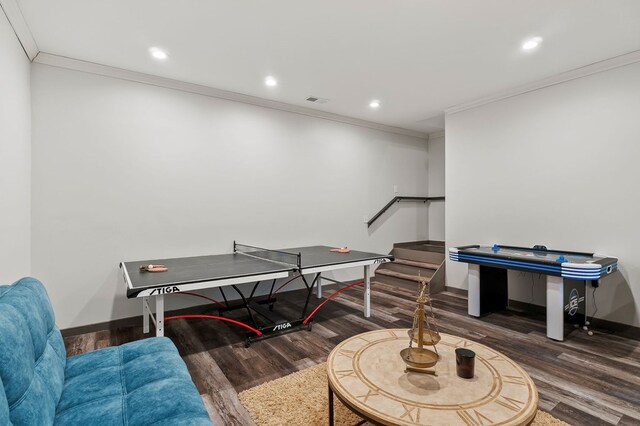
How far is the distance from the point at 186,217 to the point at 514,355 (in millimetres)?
3670

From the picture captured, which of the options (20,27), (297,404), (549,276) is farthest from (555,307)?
(20,27)

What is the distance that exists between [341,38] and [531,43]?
1.76 metres

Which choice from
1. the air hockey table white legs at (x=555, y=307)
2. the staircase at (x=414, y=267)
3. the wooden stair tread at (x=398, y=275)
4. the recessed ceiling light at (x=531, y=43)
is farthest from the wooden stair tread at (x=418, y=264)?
the recessed ceiling light at (x=531, y=43)

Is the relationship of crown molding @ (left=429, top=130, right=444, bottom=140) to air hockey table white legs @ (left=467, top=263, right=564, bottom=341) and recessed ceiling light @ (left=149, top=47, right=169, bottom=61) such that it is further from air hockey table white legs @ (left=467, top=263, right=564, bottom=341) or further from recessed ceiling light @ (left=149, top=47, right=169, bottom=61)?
recessed ceiling light @ (left=149, top=47, right=169, bottom=61)

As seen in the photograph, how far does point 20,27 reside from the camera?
259cm

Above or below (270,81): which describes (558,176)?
below

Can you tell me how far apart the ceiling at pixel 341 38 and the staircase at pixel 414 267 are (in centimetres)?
263

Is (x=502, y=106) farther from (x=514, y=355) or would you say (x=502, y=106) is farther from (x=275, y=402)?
(x=275, y=402)

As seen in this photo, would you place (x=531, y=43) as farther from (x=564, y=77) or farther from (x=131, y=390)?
(x=131, y=390)

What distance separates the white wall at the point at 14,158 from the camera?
234cm

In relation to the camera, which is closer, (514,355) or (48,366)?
(48,366)

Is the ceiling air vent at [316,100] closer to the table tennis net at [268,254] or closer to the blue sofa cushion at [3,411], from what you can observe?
the table tennis net at [268,254]

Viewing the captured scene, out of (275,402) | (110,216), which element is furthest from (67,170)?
(275,402)

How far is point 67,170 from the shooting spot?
3.23m
